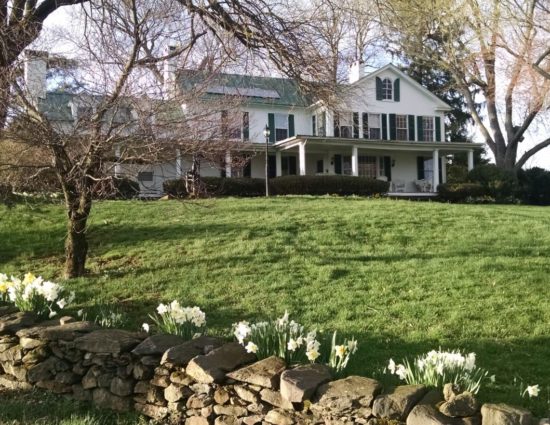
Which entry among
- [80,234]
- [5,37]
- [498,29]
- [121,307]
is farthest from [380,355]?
[498,29]

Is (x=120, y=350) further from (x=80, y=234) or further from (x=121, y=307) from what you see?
(x=80, y=234)

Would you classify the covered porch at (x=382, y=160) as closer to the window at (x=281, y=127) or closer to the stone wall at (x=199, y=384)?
the window at (x=281, y=127)

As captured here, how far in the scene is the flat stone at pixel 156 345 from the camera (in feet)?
14.3

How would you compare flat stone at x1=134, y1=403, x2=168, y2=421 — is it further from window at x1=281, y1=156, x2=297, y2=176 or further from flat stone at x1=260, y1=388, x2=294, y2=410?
window at x1=281, y1=156, x2=297, y2=176

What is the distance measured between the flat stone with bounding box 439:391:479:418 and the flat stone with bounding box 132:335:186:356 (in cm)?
217

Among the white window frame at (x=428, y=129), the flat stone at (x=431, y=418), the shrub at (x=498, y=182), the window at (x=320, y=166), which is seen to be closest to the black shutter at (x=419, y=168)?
the white window frame at (x=428, y=129)

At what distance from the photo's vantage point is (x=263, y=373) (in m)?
3.80

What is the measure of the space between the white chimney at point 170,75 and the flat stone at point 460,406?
550cm

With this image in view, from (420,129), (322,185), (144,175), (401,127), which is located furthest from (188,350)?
(420,129)

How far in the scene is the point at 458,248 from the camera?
10.0 meters

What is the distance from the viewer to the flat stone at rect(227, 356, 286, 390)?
3.73m

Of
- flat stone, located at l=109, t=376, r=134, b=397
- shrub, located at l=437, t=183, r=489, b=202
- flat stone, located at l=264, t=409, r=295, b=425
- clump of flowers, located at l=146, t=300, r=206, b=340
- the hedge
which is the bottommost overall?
flat stone, located at l=109, t=376, r=134, b=397

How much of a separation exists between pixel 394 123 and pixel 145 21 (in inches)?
976

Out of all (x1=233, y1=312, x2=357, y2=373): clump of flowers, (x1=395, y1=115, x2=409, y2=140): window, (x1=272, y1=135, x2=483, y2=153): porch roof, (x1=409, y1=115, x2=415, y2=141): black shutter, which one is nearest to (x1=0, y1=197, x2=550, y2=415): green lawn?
(x1=233, y1=312, x2=357, y2=373): clump of flowers
